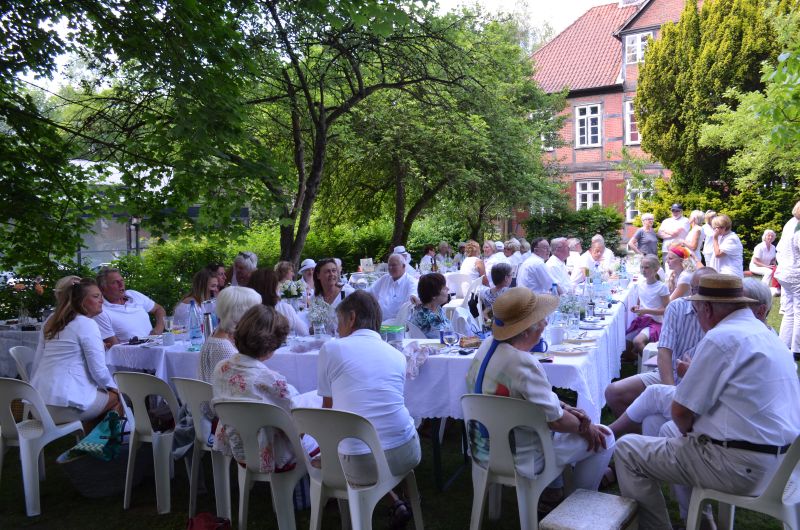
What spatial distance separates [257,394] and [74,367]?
187cm

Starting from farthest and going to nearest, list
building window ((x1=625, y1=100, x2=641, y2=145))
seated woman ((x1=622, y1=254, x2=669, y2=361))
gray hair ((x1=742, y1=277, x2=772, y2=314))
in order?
building window ((x1=625, y1=100, x2=641, y2=145))
seated woman ((x1=622, y1=254, x2=669, y2=361))
gray hair ((x1=742, y1=277, x2=772, y2=314))

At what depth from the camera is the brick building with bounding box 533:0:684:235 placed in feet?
82.8

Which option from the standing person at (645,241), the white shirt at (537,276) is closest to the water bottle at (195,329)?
the white shirt at (537,276)

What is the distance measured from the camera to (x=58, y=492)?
15.0 feet

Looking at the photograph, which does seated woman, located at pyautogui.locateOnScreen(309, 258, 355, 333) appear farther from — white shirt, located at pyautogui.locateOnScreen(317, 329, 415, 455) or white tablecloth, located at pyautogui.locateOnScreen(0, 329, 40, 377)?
white tablecloth, located at pyautogui.locateOnScreen(0, 329, 40, 377)

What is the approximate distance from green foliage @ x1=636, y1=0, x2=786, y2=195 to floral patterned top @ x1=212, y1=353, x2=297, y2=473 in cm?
1655

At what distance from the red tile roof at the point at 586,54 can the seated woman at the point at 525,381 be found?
80.6 feet

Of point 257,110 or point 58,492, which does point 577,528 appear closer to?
point 58,492

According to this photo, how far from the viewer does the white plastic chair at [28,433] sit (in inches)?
161

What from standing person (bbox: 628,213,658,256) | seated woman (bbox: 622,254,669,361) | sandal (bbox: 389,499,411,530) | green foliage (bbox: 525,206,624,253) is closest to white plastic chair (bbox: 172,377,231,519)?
sandal (bbox: 389,499,411,530)

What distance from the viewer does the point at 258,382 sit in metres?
3.41

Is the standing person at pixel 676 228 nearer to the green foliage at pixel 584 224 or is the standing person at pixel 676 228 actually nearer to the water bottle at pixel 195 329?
the green foliage at pixel 584 224

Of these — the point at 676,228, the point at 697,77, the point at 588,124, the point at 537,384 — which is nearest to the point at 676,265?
the point at 537,384

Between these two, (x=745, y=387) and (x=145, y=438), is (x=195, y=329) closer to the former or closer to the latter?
(x=145, y=438)
